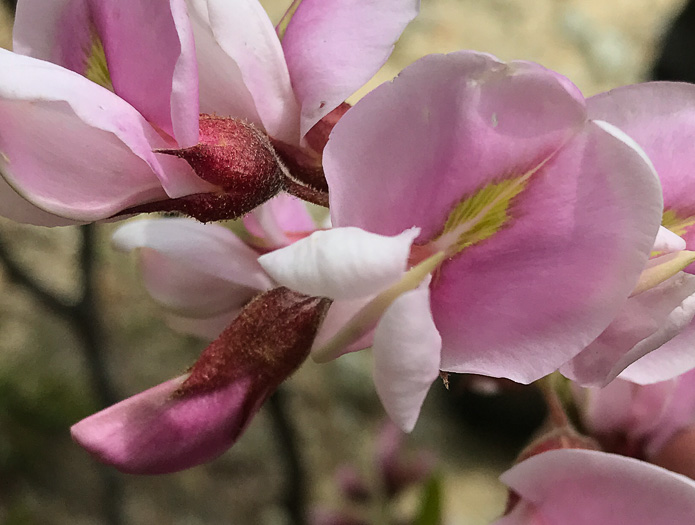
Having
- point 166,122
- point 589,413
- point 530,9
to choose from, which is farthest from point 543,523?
point 530,9

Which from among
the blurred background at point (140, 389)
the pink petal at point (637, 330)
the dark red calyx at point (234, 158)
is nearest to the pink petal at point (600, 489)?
the pink petal at point (637, 330)

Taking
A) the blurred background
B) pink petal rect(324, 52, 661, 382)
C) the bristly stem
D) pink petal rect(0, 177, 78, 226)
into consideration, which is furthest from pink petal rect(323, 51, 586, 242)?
the blurred background

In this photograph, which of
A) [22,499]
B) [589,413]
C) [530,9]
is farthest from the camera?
[530,9]

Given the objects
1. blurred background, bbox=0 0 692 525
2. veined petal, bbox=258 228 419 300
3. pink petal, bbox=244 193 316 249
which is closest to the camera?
veined petal, bbox=258 228 419 300

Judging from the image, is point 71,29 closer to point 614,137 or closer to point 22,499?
point 614,137

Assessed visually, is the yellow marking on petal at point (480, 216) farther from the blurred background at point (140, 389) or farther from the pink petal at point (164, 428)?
the blurred background at point (140, 389)

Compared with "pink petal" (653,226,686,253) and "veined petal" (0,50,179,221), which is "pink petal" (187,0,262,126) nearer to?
"veined petal" (0,50,179,221)

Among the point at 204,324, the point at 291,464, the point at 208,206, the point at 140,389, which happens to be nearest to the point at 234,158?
the point at 208,206
